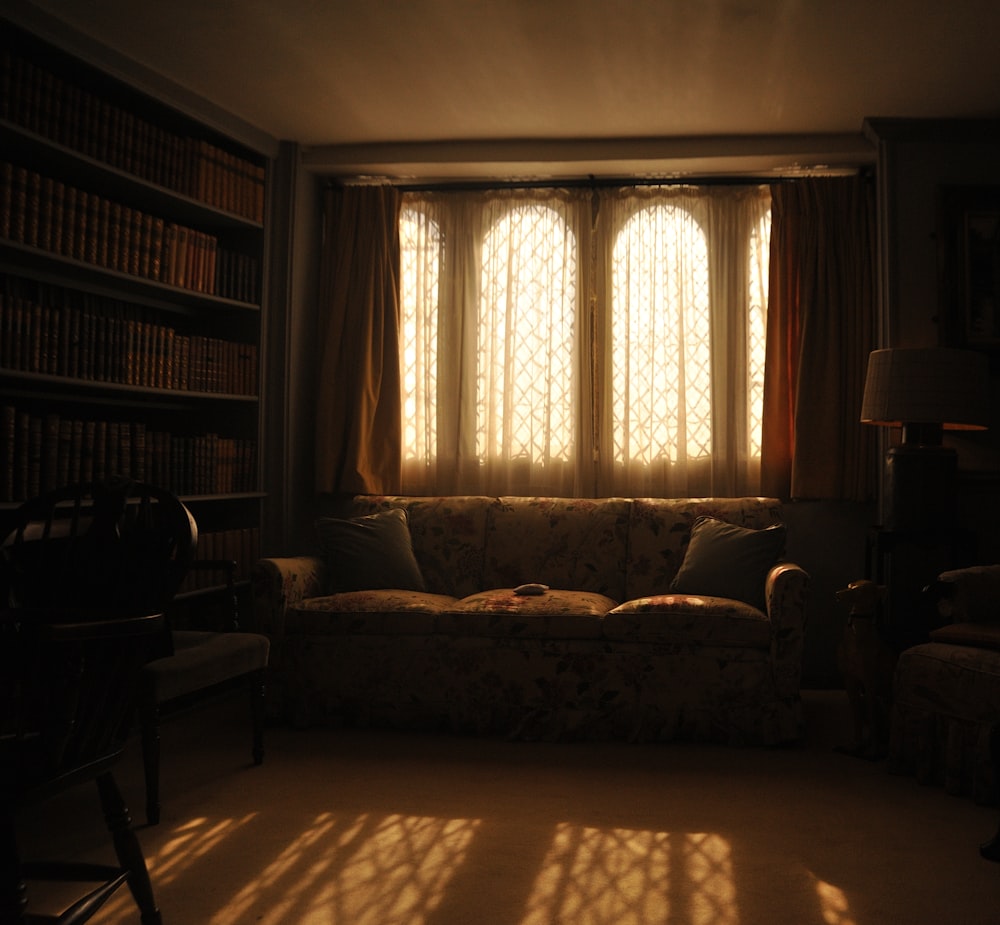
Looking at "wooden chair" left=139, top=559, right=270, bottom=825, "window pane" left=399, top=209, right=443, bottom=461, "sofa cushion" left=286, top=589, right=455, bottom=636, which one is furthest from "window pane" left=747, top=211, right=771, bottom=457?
"wooden chair" left=139, top=559, right=270, bottom=825

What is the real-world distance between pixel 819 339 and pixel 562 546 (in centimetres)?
154

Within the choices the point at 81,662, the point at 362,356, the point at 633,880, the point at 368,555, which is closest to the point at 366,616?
the point at 368,555

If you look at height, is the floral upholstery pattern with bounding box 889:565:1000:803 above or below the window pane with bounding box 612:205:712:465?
below

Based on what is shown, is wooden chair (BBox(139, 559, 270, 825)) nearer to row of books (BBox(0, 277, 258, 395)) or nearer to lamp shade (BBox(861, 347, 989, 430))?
row of books (BBox(0, 277, 258, 395))

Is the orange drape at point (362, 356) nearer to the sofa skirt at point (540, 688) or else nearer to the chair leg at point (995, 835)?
the sofa skirt at point (540, 688)

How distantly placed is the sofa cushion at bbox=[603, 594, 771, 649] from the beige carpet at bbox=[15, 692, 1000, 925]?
0.38 meters

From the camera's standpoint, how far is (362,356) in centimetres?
464

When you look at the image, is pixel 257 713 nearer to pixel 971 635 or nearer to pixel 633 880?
pixel 633 880

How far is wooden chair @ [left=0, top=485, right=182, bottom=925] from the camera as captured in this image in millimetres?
1572

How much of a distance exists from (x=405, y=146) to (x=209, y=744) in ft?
9.24

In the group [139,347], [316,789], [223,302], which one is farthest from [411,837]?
[223,302]

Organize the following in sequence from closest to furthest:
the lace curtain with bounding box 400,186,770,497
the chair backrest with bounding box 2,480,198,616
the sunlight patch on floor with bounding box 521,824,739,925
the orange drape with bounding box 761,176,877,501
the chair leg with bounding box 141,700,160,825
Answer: the chair backrest with bounding box 2,480,198,616, the sunlight patch on floor with bounding box 521,824,739,925, the chair leg with bounding box 141,700,160,825, the orange drape with bounding box 761,176,877,501, the lace curtain with bounding box 400,186,770,497

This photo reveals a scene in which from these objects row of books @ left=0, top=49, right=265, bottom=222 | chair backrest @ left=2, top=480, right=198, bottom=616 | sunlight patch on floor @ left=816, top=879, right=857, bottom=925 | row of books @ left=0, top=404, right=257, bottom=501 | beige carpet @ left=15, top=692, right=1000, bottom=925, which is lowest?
beige carpet @ left=15, top=692, right=1000, bottom=925

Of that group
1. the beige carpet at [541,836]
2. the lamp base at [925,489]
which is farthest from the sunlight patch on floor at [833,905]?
the lamp base at [925,489]
